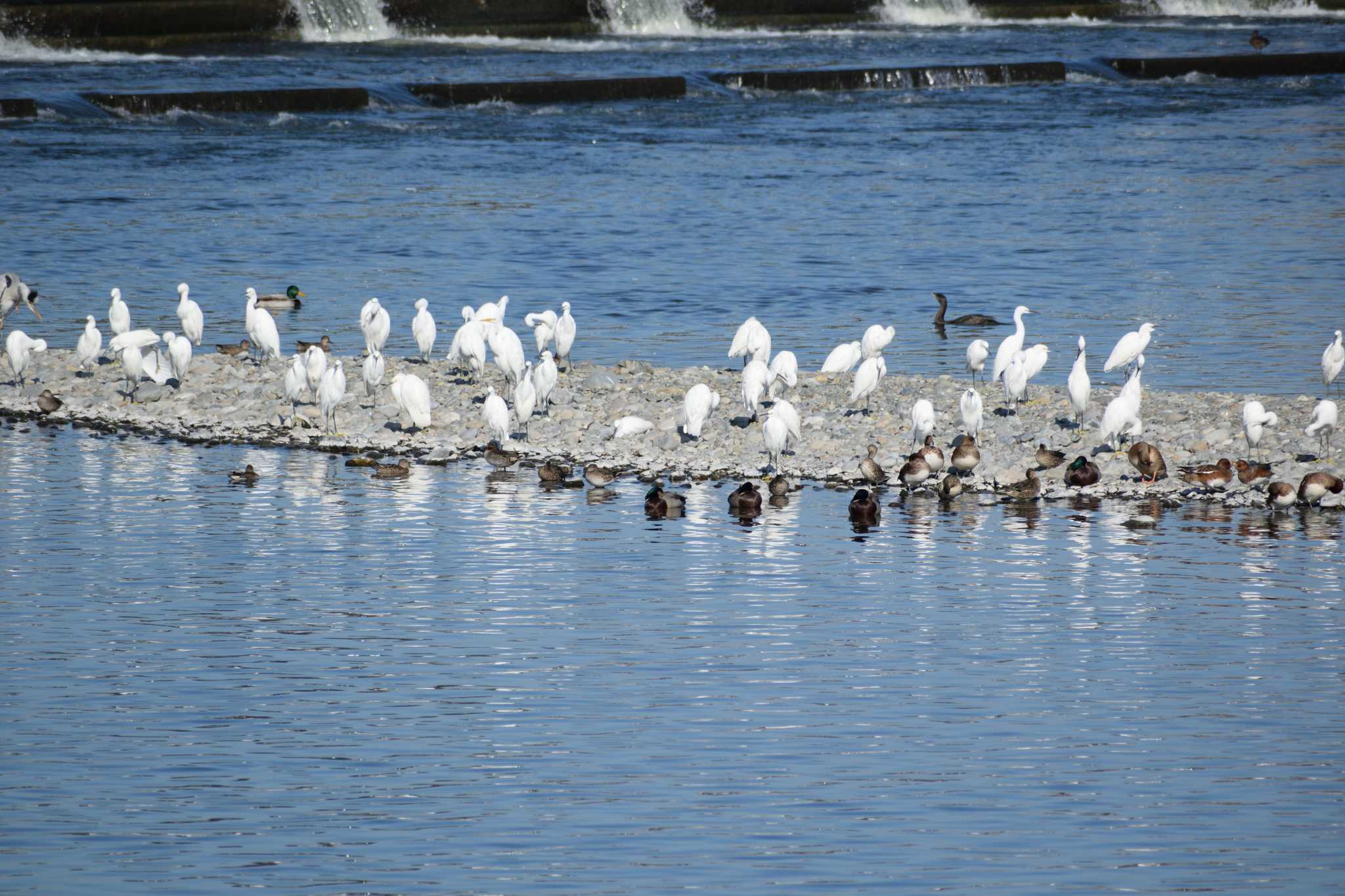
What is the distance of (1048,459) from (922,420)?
1145mm

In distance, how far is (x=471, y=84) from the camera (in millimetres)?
44531

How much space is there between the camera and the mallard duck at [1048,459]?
15961 millimetres

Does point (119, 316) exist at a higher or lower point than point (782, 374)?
higher

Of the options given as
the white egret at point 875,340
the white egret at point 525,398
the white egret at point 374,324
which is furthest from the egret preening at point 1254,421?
the white egret at point 374,324

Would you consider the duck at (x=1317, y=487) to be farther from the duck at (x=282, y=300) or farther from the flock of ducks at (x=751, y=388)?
the duck at (x=282, y=300)

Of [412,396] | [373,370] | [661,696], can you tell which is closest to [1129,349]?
[412,396]

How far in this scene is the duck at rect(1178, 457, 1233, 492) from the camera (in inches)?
608

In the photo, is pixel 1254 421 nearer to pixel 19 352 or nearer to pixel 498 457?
pixel 498 457

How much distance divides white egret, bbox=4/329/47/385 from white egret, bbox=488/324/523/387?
519cm

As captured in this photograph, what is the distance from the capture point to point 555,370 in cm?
1766

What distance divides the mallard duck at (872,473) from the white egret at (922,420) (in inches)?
19.8

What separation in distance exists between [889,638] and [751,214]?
2147cm

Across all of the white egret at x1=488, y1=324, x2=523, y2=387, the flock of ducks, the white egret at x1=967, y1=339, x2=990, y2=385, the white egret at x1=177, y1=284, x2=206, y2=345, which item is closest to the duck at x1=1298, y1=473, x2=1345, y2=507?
the flock of ducks

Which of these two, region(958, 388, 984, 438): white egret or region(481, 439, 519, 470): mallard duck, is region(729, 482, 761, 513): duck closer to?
region(958, 388, 984, 438): white egret
